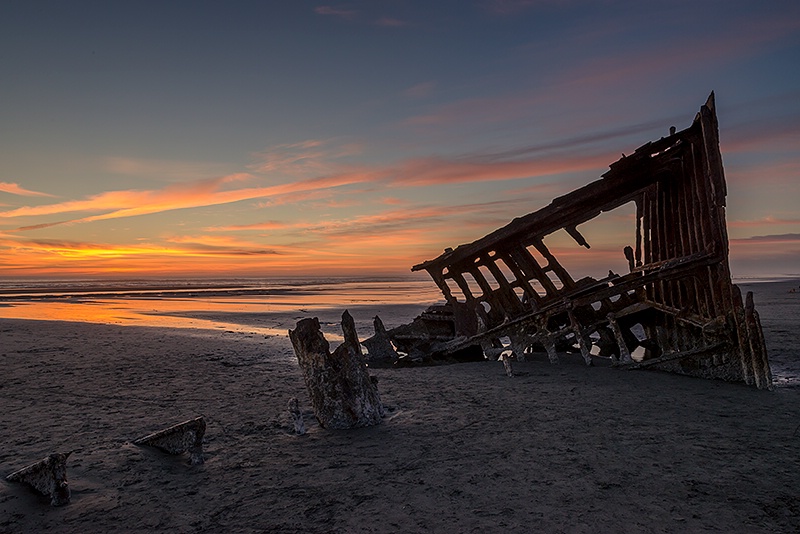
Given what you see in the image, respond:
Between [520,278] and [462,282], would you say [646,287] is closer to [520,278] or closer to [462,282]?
[520,278]

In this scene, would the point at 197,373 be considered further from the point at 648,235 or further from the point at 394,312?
the point at 394,312

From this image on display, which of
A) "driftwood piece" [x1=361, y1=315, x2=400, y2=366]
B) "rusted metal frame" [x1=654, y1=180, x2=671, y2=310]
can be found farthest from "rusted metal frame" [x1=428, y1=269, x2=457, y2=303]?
"rusted metal frame" [x1=654, y1=180, x2=671, y2=310]

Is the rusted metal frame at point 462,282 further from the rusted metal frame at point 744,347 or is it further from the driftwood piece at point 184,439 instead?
the driftwood piece at point 184,439

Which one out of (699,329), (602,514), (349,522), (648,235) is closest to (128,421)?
(349,522)

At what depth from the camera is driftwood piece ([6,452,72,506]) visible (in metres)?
3.62

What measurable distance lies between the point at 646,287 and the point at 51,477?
9482 mm

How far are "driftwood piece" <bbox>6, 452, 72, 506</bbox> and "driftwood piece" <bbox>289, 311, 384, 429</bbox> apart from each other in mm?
2516

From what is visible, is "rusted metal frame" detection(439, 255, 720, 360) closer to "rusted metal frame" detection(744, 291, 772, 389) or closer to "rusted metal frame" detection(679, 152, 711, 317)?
"rusted metal frame" detection(679, 152, 711, 317)

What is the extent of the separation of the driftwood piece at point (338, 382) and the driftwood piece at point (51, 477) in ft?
8.25

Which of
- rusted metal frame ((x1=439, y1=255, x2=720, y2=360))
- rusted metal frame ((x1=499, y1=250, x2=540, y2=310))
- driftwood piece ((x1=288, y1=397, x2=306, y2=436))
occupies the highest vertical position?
rusted metal frame ((x1=499, y1=250, x2=540, y2=310))

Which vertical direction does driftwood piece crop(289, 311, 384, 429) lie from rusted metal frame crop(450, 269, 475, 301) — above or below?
below

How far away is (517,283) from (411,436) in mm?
6224

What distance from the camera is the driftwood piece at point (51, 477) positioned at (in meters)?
3.62

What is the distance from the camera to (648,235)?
31.8 feet
